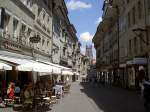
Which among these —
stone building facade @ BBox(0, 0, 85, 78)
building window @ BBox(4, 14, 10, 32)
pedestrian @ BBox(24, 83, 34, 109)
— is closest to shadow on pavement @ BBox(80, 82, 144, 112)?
pedestrian @ BBox(24, 83, 34, 109)

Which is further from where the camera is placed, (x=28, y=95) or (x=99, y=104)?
(x=99, y=104)

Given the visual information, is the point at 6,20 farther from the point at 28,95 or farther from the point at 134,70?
the point at 134,70

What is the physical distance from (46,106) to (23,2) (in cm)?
1248

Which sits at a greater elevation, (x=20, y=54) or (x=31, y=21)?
(x=31, y=21)

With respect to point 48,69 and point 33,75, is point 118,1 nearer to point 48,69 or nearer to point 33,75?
point 33,75

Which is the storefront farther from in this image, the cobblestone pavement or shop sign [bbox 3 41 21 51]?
shop sign [bbox 3 41 21 51]

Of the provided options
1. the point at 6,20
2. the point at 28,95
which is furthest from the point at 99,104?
the point at 6,20

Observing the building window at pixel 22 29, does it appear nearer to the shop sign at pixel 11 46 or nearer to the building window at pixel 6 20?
the shop sign at pixel 11 46

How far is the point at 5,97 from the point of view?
21.7 meters

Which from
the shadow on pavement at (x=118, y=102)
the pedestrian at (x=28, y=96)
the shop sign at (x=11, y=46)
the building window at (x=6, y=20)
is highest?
the building window at (x=6, y=20)

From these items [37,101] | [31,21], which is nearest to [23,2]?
[31,21]

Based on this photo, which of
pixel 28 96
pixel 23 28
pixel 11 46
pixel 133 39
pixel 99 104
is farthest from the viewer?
pixel 133 39

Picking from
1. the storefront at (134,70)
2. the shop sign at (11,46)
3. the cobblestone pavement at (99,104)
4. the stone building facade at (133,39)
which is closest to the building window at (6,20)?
the shop sign at (11,46)

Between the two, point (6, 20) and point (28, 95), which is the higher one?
point (6, 20)
